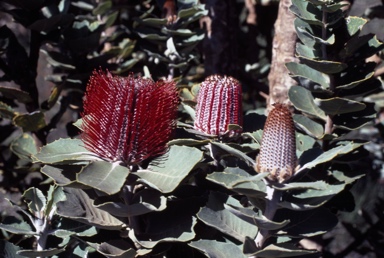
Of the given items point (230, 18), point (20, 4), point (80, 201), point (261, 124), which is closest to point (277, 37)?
point (230, 18)

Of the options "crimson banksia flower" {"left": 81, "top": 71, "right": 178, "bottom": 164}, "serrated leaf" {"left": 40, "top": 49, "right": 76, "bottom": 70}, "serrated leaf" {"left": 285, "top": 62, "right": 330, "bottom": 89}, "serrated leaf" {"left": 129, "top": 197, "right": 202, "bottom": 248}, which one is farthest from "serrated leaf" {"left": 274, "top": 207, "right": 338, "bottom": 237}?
"serrated leaf" {"left": 40, "top": 49, "right": 76, "bottom": 70}

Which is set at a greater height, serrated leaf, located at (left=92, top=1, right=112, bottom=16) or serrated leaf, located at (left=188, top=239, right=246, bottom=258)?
serrated leaf, located at (left=92, top=1, right=112, bottom=16)

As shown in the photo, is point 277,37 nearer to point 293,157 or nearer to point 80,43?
point 80,43

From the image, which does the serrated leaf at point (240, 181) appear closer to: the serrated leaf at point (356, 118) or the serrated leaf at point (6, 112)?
the serrated leaf at point (356, 118)

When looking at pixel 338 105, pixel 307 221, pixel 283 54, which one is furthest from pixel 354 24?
pixel 307 221

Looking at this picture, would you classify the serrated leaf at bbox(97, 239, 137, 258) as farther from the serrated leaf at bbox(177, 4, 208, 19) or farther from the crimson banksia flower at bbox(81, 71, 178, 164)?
the serrated leaf at bbox(177, 4, 208, 19)

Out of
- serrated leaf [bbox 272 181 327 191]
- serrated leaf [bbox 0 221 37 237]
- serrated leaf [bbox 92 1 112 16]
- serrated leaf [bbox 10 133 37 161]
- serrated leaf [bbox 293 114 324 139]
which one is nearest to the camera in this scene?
serrated leaf [bbox 272 181 327 191]

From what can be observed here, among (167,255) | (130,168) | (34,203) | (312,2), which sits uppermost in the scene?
(312,2)
